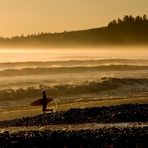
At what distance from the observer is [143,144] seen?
17.1 meters

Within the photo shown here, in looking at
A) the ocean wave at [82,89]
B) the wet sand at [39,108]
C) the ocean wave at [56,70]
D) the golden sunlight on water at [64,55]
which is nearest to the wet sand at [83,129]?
the wet sand at [39,108]

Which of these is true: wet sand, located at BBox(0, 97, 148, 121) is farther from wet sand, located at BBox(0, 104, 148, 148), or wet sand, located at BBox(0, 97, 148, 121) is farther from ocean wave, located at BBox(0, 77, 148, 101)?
ocean wave, located at BBox(0, 77, 148, 101)

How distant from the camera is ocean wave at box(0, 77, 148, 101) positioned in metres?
40.6

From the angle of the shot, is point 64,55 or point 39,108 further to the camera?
point 64,55

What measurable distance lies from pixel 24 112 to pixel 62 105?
365 cm

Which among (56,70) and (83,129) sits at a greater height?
(83,129)

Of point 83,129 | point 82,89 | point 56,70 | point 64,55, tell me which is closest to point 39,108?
point 83,129

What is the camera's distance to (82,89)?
146 ft

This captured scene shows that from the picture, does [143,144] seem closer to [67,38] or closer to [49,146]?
[49,146]

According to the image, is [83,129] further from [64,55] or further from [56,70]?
[64,55]

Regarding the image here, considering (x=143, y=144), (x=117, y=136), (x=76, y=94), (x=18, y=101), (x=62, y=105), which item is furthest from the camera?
(x=76, y=94)

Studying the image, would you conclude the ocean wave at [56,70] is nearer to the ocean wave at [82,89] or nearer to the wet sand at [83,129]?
the ocean wave at [82,89]

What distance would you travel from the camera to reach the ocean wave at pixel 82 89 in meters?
40.6

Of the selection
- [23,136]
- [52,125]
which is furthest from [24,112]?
[23,136]
